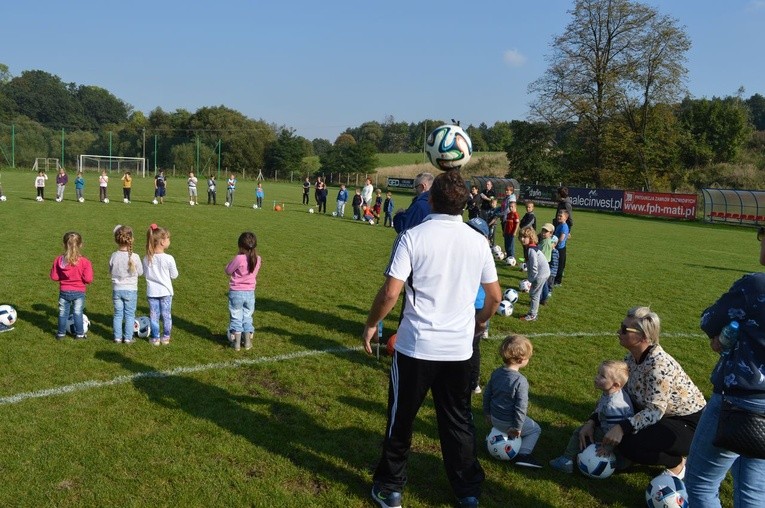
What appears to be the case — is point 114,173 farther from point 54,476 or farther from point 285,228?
point 54,476

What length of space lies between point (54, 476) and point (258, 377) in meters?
2.41

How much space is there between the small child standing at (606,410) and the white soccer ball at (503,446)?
1.05ft

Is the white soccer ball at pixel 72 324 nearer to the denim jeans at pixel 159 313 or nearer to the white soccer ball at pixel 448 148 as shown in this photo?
the denim jeans at pixel 159 313

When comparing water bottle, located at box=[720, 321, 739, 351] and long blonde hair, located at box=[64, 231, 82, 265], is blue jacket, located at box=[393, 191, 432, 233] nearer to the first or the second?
water bottle, located at box=[720, 321, 739, 351]

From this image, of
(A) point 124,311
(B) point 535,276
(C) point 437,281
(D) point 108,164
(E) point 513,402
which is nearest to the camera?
(C) point 437,281

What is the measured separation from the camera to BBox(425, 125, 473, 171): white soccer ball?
216 inches

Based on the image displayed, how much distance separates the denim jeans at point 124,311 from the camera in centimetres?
708

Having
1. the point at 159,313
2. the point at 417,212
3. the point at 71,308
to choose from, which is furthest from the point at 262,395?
the point at 71,308

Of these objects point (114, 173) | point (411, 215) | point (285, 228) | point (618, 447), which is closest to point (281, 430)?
point (411, 215)

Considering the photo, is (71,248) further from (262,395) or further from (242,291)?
(262,395)

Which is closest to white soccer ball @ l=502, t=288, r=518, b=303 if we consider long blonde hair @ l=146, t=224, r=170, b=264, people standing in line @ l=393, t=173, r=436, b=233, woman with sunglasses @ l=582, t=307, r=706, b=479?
people standing in line @ l=393, t=173, r=436, b=233

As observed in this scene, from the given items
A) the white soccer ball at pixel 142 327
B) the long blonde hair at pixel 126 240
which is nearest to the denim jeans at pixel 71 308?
the white soccer ball at pixel 142 327

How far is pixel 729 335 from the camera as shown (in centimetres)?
288

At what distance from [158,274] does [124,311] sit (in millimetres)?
620
